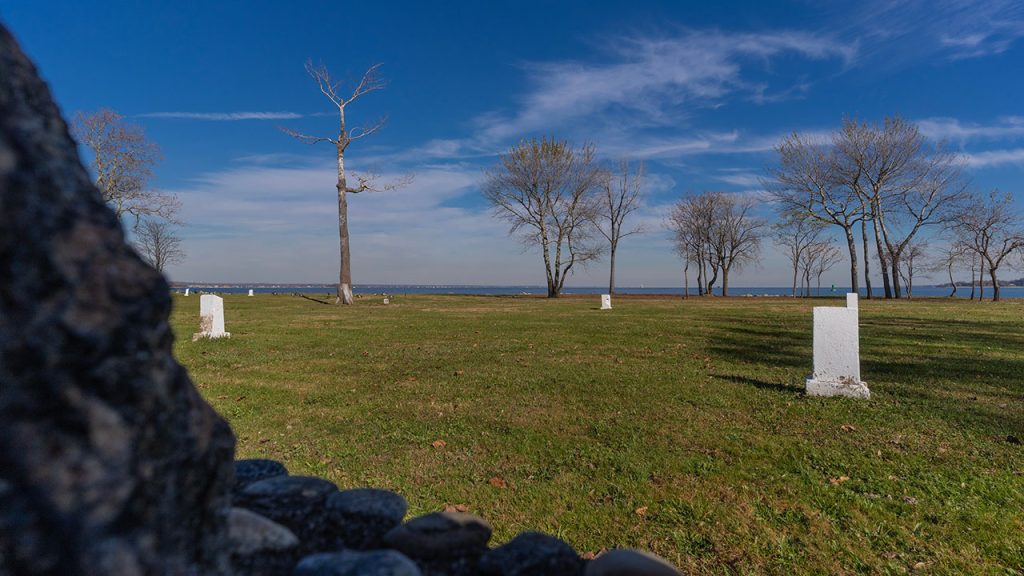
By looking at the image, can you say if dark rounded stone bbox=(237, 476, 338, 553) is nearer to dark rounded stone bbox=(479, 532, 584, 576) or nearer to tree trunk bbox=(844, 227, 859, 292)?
dark rounded stone bbox=(479, 532, 584, 576)

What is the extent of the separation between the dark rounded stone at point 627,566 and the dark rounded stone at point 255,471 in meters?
1.40

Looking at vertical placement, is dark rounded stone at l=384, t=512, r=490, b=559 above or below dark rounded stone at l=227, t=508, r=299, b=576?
below

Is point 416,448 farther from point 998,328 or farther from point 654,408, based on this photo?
point 998,328

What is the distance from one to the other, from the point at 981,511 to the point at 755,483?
1466 mm

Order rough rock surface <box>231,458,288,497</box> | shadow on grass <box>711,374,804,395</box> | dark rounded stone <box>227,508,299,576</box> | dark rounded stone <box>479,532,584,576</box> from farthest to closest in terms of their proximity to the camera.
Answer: shadow on grass <box>711,374,804,395</box>, rough rock surface <box>231,458,288,497</box>, dark rounded stone <box>479,532,584,576</box>, dark rounded stone <box>227,508,299,576</box>

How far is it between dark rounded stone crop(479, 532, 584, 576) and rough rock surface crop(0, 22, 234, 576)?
3.33 feet

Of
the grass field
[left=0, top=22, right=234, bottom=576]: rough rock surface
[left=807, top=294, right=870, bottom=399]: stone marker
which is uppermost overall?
[left=0, top=22, right=234, bottom=576]: rough rock surface

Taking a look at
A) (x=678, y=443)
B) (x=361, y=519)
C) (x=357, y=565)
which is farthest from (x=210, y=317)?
(x=357, y=565)

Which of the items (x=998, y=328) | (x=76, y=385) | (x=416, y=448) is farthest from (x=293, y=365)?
(x=998, y=328)

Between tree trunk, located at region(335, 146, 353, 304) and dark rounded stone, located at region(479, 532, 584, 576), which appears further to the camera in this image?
tree trunk, located at region(335, 146, 353, 304)

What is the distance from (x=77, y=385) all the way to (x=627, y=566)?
163 centimetres

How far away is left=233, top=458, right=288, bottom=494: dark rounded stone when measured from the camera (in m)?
2.21

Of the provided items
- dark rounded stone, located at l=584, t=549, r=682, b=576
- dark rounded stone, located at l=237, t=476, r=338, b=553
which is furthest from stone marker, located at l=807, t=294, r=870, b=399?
dark rounded stone, located at l=237, t=476, r=338, b=553

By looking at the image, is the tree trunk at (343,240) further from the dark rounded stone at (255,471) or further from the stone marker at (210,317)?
the dark rounded stone at (255,471)
